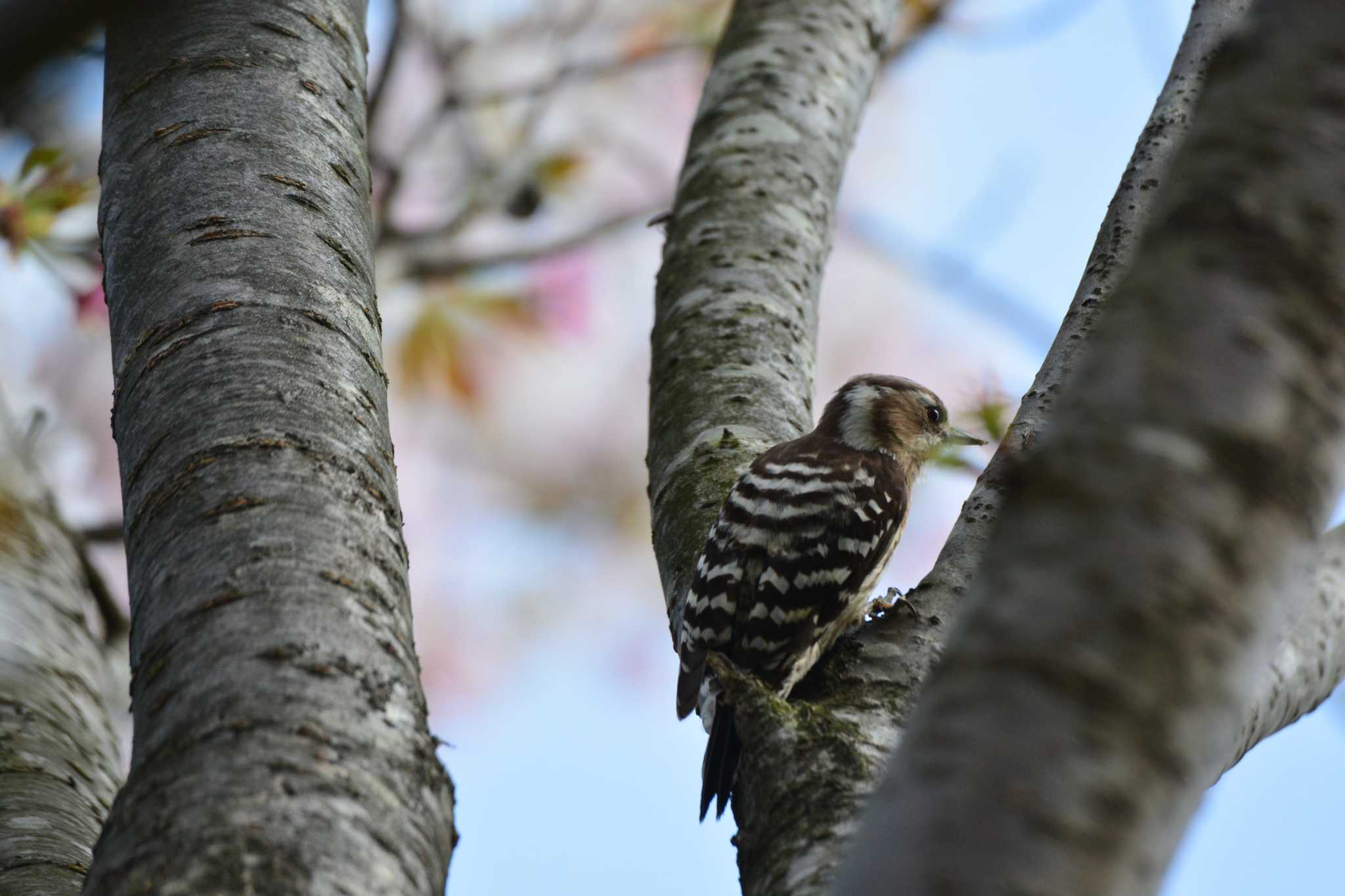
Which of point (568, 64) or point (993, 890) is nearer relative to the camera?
point (993, 890)

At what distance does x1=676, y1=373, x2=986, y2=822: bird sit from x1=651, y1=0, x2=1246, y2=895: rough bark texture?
0.06 metres

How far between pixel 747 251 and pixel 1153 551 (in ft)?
7.04

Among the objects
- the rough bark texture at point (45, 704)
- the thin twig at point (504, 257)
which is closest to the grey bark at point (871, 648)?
the rough bark texture at point (45, 704)

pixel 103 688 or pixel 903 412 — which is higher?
pixel 903 412

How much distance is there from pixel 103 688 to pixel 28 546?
0.46 meters

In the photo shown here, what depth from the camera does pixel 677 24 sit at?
5484 millimetres

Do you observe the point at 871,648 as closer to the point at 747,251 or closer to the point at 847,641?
the point at 847,641

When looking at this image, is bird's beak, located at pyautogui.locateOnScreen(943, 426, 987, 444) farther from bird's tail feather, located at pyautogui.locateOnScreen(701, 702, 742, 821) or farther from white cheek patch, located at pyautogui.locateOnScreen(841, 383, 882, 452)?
bird's tail feather, located at pyautogui.locateOnScreen(701, 702, 742, 821)

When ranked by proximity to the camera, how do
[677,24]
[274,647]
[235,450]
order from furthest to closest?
1. [677,24]
2. [235,450]
3. [274,647]

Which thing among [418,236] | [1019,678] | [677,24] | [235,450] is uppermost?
[677,24]

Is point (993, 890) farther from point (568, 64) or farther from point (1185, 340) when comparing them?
point (568, 64)

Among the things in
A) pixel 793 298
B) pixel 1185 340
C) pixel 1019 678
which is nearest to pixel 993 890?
pixel 1019 678

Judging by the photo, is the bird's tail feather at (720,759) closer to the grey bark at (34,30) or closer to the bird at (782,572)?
the bird at (782,572)

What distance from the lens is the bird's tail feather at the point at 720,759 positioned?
2342 millimetres
